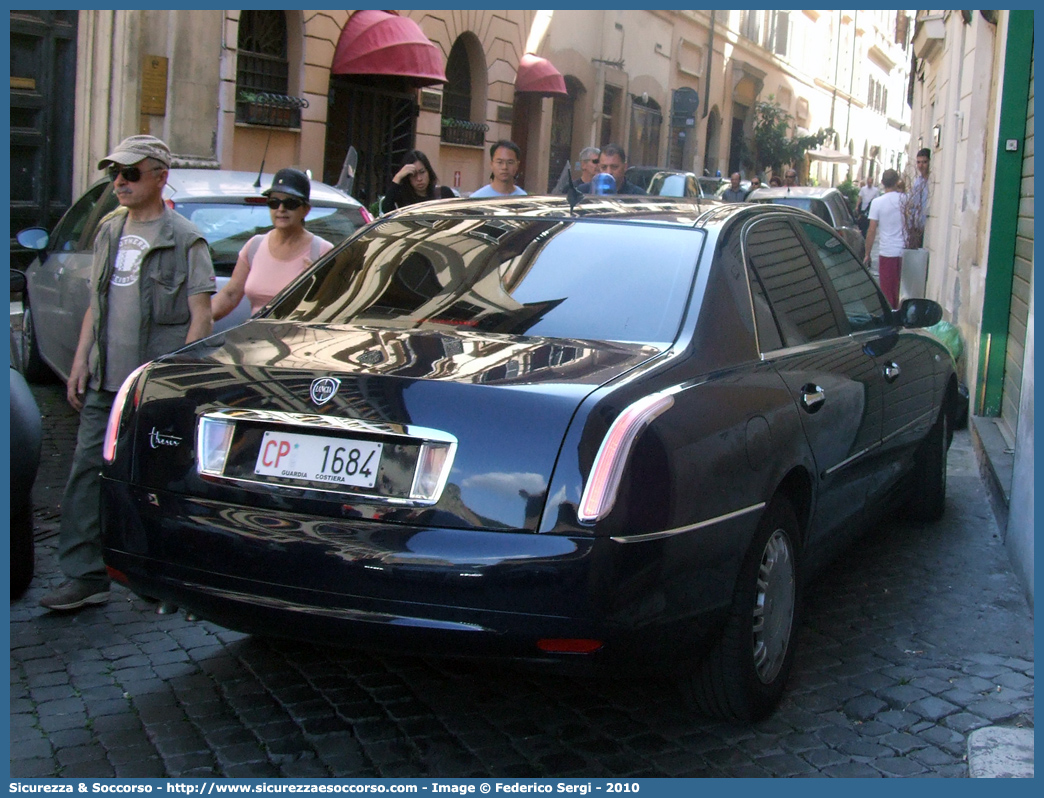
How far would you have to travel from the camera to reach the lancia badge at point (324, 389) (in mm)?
3354

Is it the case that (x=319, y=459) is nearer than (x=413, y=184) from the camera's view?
Yes

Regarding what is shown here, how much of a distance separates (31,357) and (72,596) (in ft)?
16.3

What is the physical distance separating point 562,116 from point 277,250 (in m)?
24.9

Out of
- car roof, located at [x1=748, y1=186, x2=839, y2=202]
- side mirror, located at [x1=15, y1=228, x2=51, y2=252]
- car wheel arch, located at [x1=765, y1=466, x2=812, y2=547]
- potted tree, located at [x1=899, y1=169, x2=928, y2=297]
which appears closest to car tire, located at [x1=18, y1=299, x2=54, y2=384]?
side mirror, located at [x1=15, y1=228, x2=51, y2=252]

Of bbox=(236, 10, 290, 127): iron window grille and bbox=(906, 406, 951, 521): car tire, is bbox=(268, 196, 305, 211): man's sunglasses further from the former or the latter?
bbox=(236, 10, 290, 127): iron window grille

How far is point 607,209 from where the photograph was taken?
4.56 metres

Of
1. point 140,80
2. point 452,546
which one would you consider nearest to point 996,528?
point 452,546

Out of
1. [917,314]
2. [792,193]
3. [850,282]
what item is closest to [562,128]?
[792,193]

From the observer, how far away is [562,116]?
97.2 feet

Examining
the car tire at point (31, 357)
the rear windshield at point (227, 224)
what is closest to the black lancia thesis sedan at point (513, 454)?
the rear windshield at point (227, 224)

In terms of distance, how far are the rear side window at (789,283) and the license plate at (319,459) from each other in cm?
158

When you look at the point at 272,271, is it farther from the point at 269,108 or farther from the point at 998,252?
the point at 269,108

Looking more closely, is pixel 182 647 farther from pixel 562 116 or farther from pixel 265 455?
pixel 562 116

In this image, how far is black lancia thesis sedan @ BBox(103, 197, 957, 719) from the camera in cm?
316
